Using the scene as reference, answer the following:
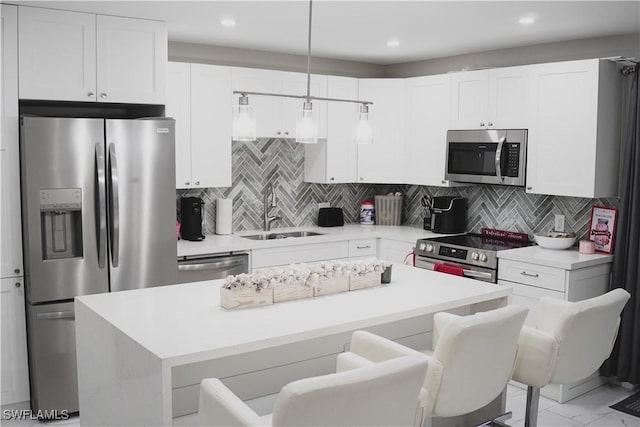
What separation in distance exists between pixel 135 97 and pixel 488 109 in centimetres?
268

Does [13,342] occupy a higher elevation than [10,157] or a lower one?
lower

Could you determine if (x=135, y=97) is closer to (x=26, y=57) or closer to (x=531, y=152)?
(x=26, y=57)

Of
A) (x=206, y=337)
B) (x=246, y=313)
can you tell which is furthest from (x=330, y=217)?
(x=206, y=337)

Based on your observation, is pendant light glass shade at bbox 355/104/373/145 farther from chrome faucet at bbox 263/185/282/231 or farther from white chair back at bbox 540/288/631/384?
chrome faucet at bbox 263/185/282/231

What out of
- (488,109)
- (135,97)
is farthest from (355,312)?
(488,109)

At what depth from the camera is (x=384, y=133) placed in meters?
5.82

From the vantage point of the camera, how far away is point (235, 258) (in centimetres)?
482

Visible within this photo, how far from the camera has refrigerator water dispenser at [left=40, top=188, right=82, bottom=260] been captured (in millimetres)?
3908

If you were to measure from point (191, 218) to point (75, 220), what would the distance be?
43.5 inches

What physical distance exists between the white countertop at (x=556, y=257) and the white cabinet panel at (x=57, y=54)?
3.06 m

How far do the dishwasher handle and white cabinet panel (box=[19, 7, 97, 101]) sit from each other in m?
1.29

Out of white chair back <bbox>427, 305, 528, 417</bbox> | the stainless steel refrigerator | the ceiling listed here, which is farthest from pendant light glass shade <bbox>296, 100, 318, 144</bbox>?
the stainless steel refrigerator

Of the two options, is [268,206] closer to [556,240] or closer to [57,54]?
[57,54]

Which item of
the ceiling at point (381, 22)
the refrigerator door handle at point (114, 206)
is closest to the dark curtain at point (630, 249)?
the ceiling at point (381, 22)
